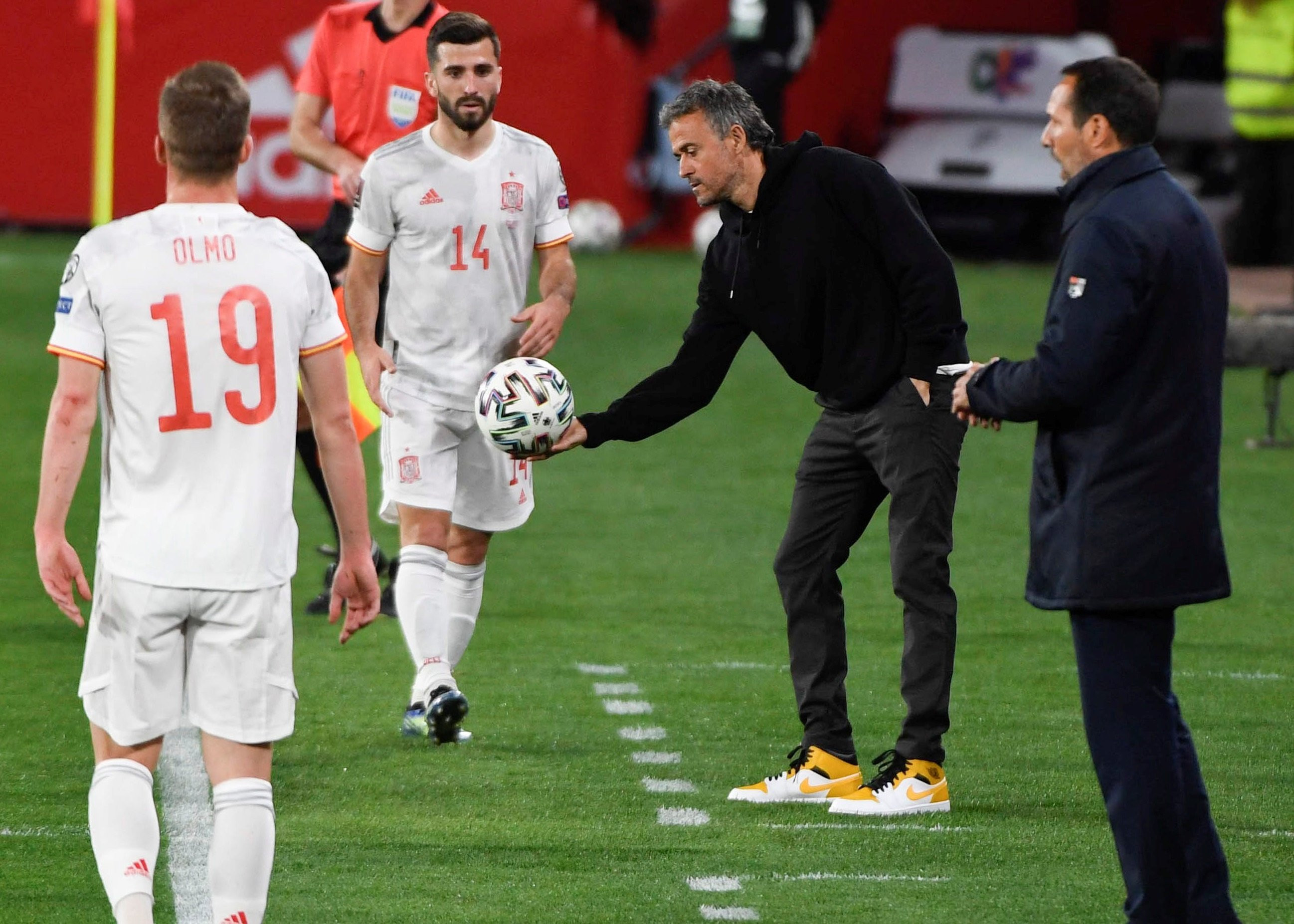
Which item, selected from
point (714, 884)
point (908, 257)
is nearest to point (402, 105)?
point (908, 257)

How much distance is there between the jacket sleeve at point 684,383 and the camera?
637 cm

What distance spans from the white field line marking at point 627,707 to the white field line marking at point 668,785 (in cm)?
85

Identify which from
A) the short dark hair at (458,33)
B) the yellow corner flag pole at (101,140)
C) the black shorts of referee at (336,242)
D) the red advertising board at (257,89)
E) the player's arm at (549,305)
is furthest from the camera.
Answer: the red advertising board at (257,89)

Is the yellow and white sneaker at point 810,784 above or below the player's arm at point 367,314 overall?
below

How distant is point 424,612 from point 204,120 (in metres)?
2.89

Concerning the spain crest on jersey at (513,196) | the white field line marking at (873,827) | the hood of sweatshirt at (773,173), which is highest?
the hood of sweatshirt at (773,173)

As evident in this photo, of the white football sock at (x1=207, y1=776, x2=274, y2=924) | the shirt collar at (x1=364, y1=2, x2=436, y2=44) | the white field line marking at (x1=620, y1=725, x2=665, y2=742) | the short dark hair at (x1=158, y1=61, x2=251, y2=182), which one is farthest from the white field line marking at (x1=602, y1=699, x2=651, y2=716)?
the short dark hair at (x1=158, y1=61, x2=251, y2=182)

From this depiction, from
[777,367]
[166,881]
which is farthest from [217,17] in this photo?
[166,881]

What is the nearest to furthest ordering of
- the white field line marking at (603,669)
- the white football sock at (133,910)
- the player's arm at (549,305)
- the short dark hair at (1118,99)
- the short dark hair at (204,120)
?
1. the short dark hair at (204,120)
2. the white football sock at (133,910)
3. the short dark hair at (1118,99)
4. the player's arm at (549,305)
5. the white field line marking at (603,669)

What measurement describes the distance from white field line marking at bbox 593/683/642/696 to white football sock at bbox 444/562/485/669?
0.56 m

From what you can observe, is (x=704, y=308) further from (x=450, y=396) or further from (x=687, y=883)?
(x=687, y=883)

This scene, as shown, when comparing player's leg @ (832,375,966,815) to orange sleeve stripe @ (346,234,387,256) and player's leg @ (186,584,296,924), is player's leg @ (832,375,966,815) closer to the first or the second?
orange sleeve stripe @ (346,234,387,256)

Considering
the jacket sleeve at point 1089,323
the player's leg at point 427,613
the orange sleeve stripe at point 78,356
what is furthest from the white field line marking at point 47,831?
the jacket sleeve at point 1089,323

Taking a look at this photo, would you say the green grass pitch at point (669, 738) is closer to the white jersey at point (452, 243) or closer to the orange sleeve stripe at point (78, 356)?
the white jersey at point (452, 243)
